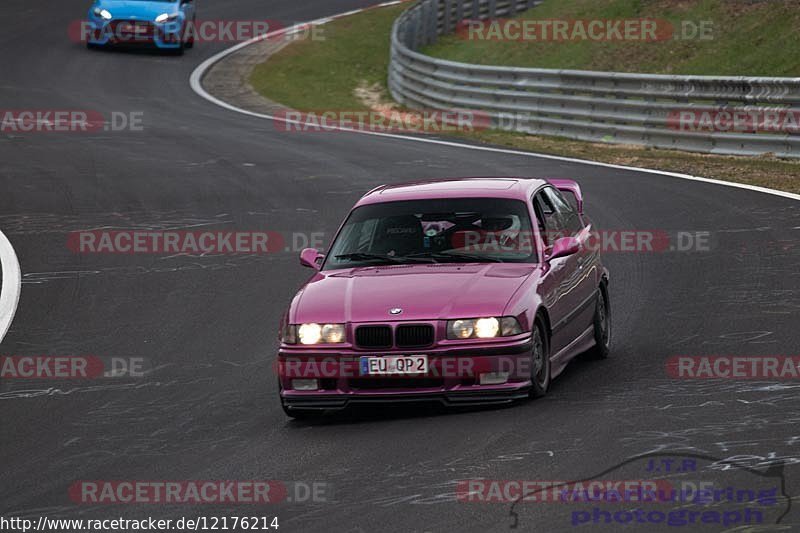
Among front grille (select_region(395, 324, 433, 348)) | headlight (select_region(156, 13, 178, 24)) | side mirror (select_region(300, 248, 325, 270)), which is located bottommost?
headlight (select_region(156, 13, 178, 24))

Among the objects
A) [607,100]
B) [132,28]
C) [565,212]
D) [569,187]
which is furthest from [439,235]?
[132,28]

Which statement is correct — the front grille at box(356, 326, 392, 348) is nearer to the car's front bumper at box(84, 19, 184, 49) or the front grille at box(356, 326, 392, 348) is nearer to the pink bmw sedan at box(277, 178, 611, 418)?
the pink bmw sedan at box(277, 178, 611, 418)

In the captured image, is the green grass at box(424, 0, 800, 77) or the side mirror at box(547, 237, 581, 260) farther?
the green grass at box(424, 0, 800, 77)

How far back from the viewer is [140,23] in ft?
119

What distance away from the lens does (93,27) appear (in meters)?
36.8

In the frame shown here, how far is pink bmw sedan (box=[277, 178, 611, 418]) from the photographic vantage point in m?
9.14

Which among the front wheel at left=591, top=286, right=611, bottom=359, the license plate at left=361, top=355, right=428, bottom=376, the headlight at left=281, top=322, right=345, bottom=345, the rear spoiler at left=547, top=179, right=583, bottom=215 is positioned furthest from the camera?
the rear spoiler at left=547, top=179, right=583, bottom=215

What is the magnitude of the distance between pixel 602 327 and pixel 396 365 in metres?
2.50

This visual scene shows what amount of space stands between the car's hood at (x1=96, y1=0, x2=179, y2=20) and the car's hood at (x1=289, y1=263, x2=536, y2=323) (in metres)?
27.0

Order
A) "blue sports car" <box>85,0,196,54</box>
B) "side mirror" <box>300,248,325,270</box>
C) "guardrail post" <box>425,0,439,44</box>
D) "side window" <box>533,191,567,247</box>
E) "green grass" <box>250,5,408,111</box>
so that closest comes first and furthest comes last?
"side mirror" <box>300,248,325,270</box>
"side window" <box>533,191,567,247</box>
"green grass" <box>250,5,408,111</box>
"blue sports car" <box>85,0,196,54</box>
"guardrail post" <box>425,0,439,44</box>

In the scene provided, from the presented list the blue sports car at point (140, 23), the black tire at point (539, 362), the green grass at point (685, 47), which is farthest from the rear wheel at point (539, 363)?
the blue sports car at point (140, 23)

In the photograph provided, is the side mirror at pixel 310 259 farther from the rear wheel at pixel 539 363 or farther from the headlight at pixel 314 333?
the rear wheel at pixel 539 363

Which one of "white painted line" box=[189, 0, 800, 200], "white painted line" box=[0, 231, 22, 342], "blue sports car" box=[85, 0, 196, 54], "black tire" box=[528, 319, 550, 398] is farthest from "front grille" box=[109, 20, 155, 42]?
"black tire" box=[528, 319, 550, 398]

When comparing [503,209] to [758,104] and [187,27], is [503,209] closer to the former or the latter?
[758,104]
